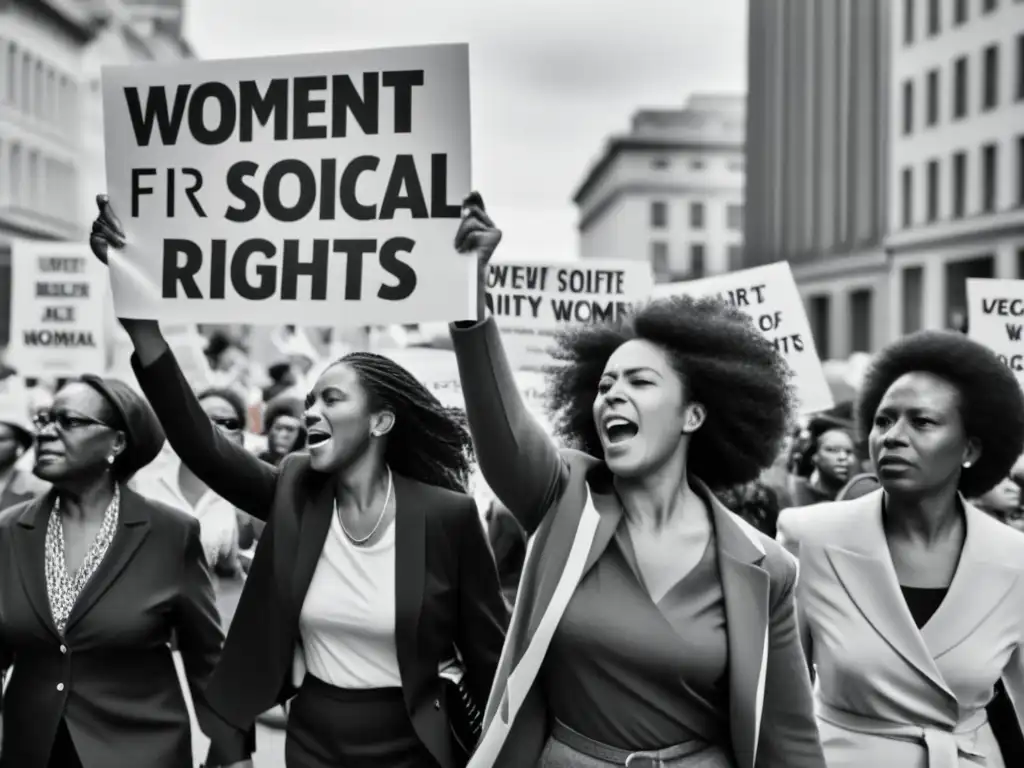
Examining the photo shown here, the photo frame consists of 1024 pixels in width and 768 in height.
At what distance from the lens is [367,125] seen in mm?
4738

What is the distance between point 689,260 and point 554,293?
11862cm

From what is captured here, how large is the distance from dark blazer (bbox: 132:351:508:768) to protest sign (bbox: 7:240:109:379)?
753 cm

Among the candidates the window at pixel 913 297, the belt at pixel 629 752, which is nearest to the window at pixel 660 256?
the window at pixel 913 297

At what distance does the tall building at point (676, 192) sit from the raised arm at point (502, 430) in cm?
11628

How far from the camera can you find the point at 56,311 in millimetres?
12219

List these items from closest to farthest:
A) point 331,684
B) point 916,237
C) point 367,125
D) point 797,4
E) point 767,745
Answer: point 767,745 < point 331,684 < point 367,125 < point 916,237 < point 797,4

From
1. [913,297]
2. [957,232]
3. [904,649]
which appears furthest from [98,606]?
[913,297]

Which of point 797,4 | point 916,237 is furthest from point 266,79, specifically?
point 797,4

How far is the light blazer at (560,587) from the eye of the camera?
3578mm

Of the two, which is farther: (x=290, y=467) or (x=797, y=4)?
(x=797, y=4)

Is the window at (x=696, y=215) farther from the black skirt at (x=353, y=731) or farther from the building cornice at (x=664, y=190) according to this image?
the black skirt at (x=353, y=731)

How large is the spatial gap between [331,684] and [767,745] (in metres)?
1.25

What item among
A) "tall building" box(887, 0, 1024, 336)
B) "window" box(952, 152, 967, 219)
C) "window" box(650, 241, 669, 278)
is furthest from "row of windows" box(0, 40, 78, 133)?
"window" box(650, 241, 669, 278)

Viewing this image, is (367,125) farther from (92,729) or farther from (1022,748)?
(1022,748)
